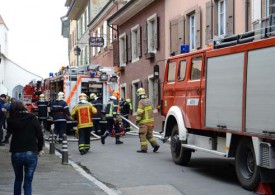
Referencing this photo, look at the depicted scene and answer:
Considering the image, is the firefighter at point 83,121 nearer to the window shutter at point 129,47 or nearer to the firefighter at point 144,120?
the firefighter at point 144,120

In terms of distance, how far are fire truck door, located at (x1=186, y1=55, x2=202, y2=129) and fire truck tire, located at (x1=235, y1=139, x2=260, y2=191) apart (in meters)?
1.70

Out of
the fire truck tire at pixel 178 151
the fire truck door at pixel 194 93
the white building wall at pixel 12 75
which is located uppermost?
the white building wall at pixel 12 75

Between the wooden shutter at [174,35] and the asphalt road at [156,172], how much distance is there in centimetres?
826

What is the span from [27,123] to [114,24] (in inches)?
1001

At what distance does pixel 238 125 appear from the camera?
8.85 meters

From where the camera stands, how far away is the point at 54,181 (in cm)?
966

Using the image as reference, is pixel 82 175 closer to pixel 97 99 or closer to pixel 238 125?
pixel 238 125

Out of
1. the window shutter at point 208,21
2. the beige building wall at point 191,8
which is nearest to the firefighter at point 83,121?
the beige building wall at point 191,8

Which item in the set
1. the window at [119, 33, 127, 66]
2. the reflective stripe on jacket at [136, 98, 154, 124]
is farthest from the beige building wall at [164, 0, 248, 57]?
→ the window at [119, 33, 127, 66]

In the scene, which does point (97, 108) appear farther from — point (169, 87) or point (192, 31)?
point (169, 87)

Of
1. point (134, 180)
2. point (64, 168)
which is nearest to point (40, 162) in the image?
point (64, 168)

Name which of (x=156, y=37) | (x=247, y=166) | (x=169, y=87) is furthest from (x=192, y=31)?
(x=247, y=166)

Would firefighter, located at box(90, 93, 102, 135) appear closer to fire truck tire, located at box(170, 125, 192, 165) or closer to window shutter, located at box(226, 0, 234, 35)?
window shutter, located at box(226, 0, 234, 35)

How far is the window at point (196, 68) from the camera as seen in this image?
10923 millimetres
